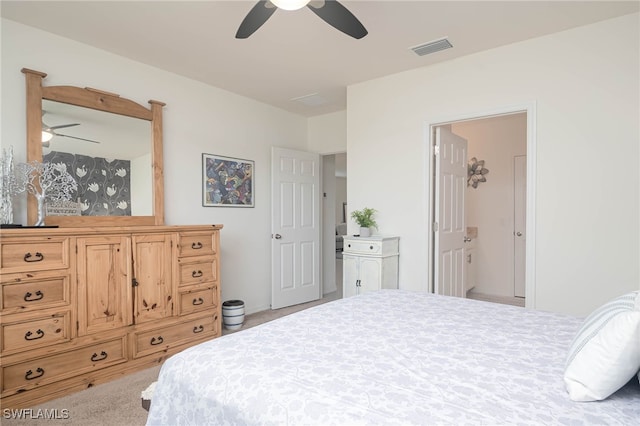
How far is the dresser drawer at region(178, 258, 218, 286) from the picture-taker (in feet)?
9.92

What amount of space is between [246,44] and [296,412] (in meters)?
Result: 2.81

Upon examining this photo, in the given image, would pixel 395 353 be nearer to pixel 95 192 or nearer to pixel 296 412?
pixel 296 412

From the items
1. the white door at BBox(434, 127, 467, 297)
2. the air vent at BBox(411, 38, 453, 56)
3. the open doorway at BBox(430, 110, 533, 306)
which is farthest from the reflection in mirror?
the open doorway at BBox(430, 110, 533, 306)

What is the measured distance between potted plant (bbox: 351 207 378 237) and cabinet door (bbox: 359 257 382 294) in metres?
0.30

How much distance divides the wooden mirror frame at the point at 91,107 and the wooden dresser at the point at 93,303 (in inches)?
17.7

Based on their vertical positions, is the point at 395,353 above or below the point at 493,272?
above

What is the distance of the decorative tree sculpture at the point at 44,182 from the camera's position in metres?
2.48

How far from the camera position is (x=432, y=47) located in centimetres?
297

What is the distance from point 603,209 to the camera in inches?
101

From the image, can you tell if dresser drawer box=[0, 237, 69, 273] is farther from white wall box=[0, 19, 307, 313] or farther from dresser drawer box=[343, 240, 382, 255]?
dresser drawer box=[343, 240, 382, 255]

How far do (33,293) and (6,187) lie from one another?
0.76 m

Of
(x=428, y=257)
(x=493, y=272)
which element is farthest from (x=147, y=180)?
(x=493, y=272)

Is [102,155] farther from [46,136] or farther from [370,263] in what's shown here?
[370,263]

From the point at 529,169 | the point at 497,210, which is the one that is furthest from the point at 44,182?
the point at 497,210
